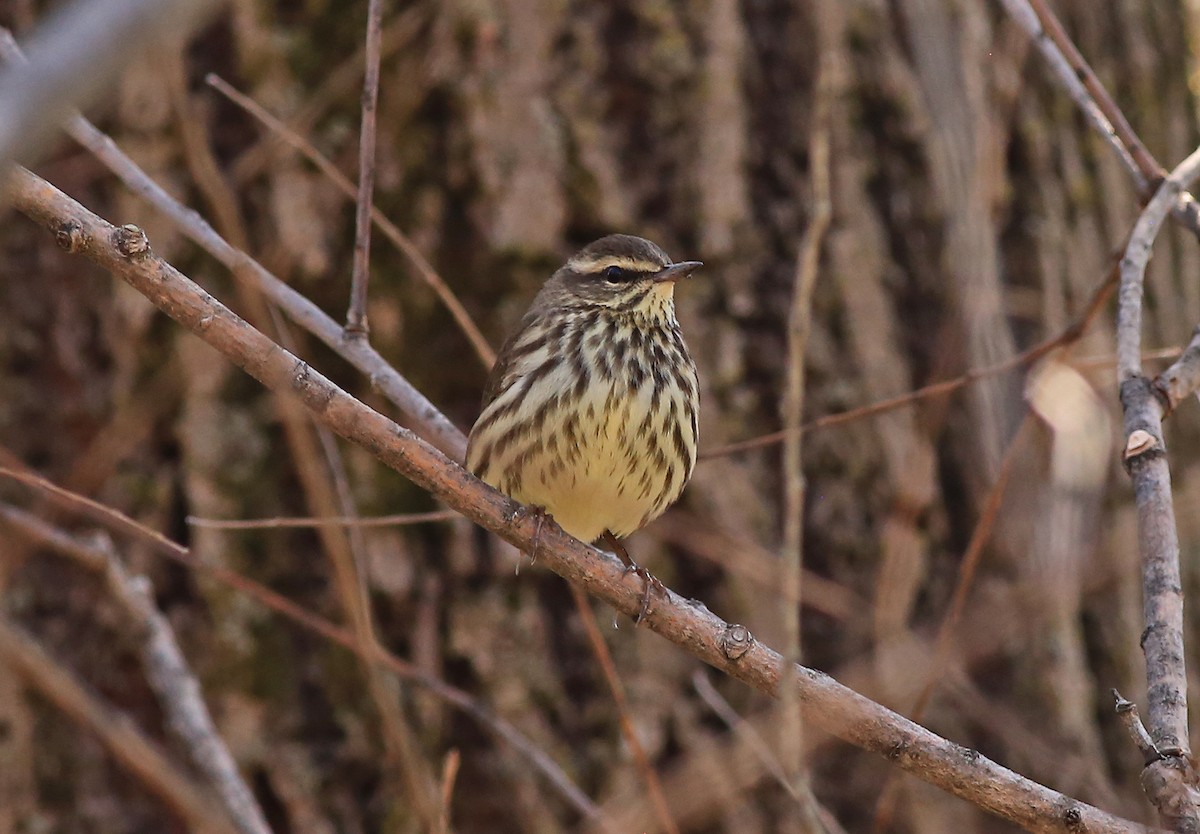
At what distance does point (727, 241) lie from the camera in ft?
15.3

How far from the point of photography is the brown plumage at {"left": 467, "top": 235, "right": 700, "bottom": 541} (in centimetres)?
389

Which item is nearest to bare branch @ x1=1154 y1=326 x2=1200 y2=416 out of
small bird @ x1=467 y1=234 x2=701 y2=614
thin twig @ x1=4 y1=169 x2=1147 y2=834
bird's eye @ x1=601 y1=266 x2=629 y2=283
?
thin twig @ x1=4 y1=169 x2=1147 y2=834

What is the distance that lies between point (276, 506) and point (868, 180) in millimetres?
2362

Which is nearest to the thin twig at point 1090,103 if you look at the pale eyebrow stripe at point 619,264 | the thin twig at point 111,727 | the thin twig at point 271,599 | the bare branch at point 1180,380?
the bare branch at point 1180,380

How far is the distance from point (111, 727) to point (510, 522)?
5.16 feet

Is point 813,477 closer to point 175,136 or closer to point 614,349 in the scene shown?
point 614,349

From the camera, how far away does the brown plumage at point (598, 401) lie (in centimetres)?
389

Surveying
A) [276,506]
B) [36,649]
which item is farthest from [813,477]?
[36,649]

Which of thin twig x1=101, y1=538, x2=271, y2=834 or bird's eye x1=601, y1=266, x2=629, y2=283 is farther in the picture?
bird's eye x1=601, y1=266, x2=629, y2=283

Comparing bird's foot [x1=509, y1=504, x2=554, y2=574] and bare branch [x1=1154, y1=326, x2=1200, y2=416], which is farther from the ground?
bare branch [x1=1154, y1=326, x2=1200, y2=416]

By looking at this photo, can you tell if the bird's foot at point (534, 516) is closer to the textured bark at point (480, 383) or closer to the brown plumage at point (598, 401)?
→ the brown plumage at point (598, 401)

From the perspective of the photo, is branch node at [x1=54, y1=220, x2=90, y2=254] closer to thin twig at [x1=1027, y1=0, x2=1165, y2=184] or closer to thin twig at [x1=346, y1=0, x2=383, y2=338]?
thin twig at [x1=346, y1=0, x2=383, y2=338]

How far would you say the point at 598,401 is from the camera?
390 cm

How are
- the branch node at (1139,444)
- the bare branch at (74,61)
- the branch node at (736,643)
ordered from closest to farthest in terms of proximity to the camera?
the bare branch at (74,61)
the branch node at (1139,444)
the branch node at (736,643)
